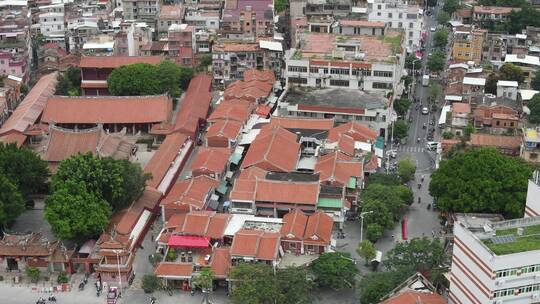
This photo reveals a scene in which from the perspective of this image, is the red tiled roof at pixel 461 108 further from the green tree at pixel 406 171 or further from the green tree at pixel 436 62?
the green tree at pixel 436 62

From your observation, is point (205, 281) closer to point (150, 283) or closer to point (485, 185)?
point (150, 283)

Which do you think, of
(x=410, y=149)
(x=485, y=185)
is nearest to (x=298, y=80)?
(x=410, y=149)

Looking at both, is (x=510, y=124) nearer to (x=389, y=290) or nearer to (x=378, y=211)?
(x=378, y=211)

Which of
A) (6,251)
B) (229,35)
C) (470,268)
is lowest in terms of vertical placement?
(6,251)

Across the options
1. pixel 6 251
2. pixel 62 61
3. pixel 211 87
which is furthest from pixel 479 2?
pixel 6 251

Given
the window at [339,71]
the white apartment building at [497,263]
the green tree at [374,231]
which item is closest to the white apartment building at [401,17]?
the window at [339,71]

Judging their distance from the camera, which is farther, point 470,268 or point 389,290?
point 389,290
